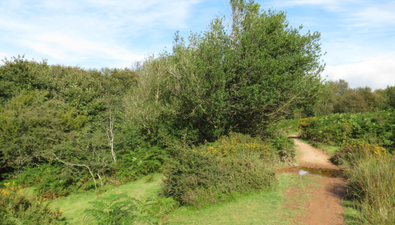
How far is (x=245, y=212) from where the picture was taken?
5.81 metres

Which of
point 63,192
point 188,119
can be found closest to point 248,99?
point 188,119

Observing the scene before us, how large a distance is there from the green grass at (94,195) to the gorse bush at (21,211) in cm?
141

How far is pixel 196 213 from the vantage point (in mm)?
6020

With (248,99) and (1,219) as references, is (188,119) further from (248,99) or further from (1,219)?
(1,219)

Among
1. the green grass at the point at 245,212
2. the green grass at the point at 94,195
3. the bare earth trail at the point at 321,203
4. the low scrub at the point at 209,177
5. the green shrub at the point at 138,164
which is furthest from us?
the green shrub at the point at 138,164

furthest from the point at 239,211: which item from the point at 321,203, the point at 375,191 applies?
the point at 375,191

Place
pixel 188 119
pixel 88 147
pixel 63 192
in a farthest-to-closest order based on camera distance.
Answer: pixel 188 119 → pixel 88 147 → pixel 63 192

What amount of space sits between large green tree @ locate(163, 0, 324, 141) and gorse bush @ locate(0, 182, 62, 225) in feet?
22.6

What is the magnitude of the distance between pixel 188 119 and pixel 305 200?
745 cm

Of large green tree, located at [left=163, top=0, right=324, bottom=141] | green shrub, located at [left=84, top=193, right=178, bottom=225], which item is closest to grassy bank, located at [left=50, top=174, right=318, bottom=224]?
green shrub, located at [left=84, top=193, right=178, bottom=225]

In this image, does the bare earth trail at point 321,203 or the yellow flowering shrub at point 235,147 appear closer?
the bare earth trail at point 321,203

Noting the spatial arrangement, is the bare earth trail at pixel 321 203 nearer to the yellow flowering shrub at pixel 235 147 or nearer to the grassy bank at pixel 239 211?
the grassy bank at pixel 239 211

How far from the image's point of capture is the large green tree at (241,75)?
36.0ft

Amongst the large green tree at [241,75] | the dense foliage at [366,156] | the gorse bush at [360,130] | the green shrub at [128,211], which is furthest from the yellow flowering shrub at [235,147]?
the gorse bush at [360,130]
